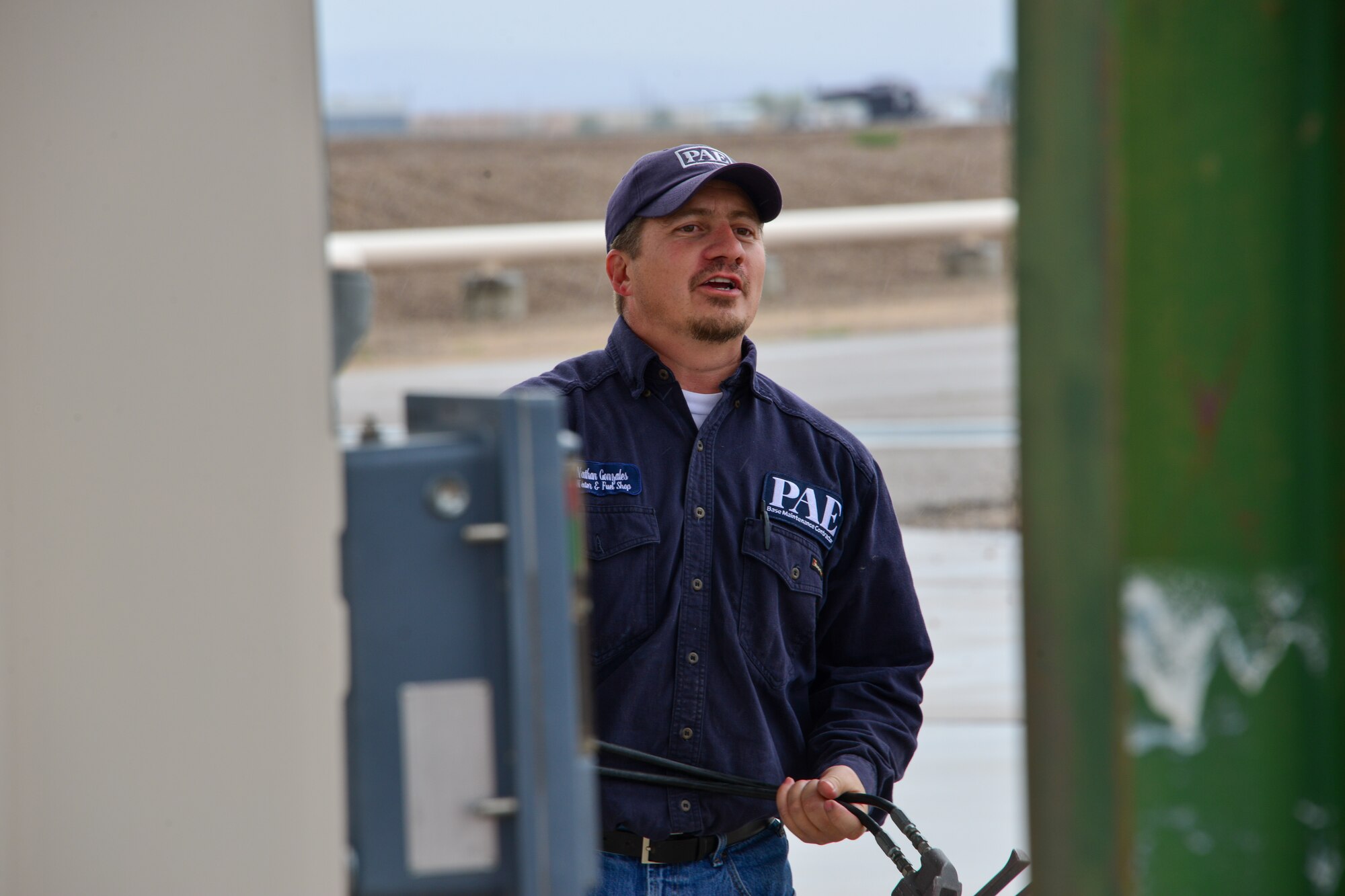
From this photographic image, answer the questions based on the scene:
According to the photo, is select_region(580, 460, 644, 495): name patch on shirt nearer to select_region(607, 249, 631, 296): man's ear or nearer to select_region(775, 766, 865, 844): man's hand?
select_region(607, 249, 631, 296): man's ear

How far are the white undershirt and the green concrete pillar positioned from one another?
132 centimetres

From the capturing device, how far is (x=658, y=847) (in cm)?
204

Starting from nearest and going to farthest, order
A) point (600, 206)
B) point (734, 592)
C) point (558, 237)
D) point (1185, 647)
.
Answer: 1. point (1185, 647)
2. point (734, 592)
3. point (558, 237)
4. point (600, 206)

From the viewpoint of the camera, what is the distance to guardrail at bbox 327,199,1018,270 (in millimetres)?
4559

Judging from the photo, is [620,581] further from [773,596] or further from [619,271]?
[619,271]

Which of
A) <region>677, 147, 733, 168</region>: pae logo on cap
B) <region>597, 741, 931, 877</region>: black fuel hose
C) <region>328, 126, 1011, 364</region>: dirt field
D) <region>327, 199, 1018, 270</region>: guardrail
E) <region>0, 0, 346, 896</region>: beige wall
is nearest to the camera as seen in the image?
<region>0, 0, 346, 896</region>: beige wall

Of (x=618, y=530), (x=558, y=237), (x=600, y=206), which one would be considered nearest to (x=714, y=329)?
(x=618, y=530)

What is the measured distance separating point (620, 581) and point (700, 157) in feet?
2.53

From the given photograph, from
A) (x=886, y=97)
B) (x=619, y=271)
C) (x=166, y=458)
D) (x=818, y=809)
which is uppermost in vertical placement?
(x=886, y=97)

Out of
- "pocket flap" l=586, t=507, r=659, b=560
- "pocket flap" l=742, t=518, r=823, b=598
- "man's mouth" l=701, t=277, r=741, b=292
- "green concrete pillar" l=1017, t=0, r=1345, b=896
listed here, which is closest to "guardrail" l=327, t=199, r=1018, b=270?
"man's mouth" l=701, t=277, r=741, b=292

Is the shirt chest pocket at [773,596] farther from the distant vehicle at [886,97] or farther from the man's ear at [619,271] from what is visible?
the distant vehicle at [886,97]

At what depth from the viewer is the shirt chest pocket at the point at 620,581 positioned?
2.07 m

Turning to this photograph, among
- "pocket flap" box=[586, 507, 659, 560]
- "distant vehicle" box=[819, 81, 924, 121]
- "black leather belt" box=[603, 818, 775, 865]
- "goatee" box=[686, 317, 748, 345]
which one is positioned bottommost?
"black leather belt" box=[603, 818, 775, 865]

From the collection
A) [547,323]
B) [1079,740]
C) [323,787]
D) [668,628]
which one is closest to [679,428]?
[668,628]
